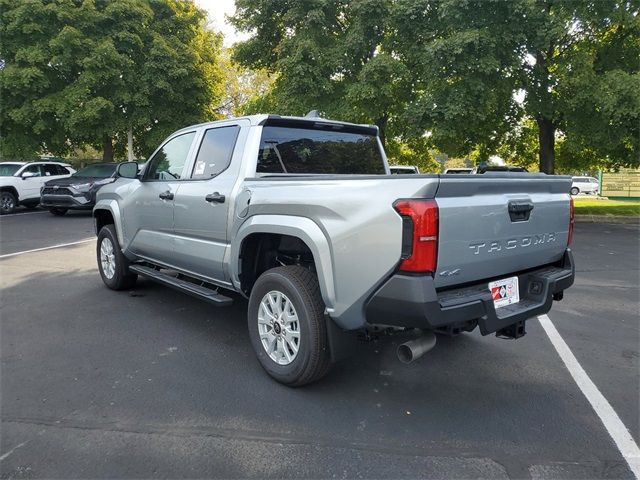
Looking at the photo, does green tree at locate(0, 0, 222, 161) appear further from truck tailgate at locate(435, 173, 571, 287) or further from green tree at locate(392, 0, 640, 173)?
truck tailgate at locate(435, 173, 571, 287)

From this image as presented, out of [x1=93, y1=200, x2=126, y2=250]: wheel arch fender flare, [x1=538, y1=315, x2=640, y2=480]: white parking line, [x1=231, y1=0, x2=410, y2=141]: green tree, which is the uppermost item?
[x1=231, y1=0, x2=410, y2=141]: green tree

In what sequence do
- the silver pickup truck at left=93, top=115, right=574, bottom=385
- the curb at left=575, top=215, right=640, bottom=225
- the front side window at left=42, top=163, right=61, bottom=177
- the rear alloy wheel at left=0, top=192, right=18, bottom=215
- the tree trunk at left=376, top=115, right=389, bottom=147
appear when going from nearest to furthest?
the silver pickup truck at left=93, top=115, right=574, bottom=385
the curb at left=575, top=215, right=640, bottom=225
the rear alloy wheel at left=0, top=192, right=18, bottom=215
the front side window at left=42, top=163, right=61, bottom=177
the tree trunk at left=376, top=115, right=389, bottom=147

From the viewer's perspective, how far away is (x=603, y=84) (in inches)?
478

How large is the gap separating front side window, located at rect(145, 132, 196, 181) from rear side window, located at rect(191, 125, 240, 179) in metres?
0.29

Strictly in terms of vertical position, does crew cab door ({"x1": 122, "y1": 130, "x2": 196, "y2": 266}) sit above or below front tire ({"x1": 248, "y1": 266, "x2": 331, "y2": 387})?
above

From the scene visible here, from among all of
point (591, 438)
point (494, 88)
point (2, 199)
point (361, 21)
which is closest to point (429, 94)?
point (494, 88)

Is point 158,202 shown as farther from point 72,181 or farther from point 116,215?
point 72,181

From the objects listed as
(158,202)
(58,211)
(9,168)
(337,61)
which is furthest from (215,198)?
(9,168)

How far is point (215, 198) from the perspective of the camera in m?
4.02

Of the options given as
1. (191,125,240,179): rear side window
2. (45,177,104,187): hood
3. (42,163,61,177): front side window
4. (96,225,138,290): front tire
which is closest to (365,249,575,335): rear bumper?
(191,125,240,179): rear side window

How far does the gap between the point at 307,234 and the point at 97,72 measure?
18246 millimetres

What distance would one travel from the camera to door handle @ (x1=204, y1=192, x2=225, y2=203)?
3.97m

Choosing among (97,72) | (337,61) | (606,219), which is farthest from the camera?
(97,72)

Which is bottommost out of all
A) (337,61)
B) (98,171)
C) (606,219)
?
(606,219)
